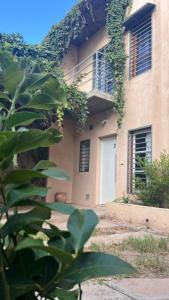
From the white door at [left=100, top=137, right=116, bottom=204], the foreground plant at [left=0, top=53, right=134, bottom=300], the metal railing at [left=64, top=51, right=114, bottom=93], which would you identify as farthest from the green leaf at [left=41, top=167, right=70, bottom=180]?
the metal railing at [left=64, top=51, right=114, bottom=93]

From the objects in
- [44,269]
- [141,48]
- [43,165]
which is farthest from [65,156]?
[44,269]

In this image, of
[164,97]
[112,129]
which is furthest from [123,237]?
[112,129]

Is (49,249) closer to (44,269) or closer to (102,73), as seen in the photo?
(44,269)

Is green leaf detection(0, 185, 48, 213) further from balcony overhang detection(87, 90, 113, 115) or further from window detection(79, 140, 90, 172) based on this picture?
window detection(79, 140, 90, 172)

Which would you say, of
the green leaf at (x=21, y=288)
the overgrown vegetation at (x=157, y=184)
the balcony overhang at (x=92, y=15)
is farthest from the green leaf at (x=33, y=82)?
the balcony overhang at (x=92, y=15)

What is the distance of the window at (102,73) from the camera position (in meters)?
11.2

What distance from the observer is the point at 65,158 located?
538 inches

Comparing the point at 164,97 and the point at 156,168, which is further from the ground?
the point at 164,97

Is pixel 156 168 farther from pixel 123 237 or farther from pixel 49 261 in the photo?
pixel 49 261

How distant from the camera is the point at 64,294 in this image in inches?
35.5

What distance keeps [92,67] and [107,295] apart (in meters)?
10.5

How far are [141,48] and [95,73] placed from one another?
2335mm

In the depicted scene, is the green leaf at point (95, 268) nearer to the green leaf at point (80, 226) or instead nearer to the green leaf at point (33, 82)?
the green leaf at point (80, 226)

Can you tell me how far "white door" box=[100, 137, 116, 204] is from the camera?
434 inches
